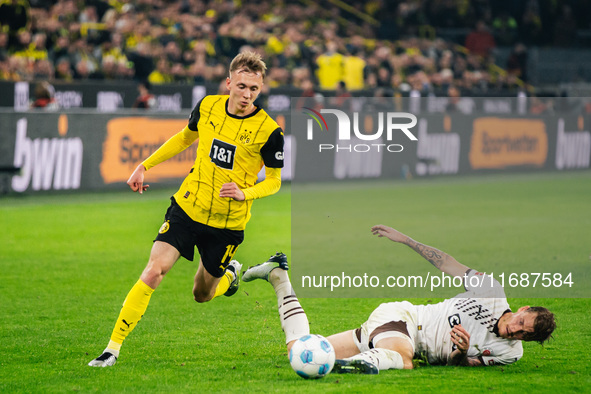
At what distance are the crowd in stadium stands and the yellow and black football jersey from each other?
12257mm

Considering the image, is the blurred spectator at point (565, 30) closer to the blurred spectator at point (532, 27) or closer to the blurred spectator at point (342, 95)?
the blurred spectator at point (532, 27)

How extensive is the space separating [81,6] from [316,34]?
8019 mm

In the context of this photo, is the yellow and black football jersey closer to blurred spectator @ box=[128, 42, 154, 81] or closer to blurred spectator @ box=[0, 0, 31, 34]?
blurred spectator @ box=[0, 0, 31, 34]

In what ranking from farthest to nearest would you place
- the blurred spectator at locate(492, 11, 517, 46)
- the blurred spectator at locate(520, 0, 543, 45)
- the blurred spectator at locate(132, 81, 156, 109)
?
the blurred spectator at locate(520, 0, 543, 45), the blurred spectator at locate(492, 11, 517, 46), the blurred spectator at locate(132, 81, 156, 109)

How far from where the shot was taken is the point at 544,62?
100ft

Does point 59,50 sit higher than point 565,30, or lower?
lower

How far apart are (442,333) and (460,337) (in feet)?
0.84

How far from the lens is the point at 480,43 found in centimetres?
3081

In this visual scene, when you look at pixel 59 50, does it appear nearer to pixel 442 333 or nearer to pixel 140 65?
pixel 140 65

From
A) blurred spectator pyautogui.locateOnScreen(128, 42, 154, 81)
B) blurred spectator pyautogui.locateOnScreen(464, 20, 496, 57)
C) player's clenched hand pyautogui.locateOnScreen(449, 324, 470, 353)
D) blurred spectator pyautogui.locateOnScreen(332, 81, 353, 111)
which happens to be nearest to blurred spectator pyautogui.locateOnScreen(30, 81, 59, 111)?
blurred spectator pyautogui.locateOnScreen(128, 42, 154, 81)

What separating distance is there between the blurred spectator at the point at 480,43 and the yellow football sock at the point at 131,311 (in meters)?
26.4

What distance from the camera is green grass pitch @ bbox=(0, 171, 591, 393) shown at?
5488mm

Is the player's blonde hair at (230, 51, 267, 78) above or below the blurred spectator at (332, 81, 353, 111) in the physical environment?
above

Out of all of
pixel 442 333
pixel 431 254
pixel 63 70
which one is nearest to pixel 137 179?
pixel 431 254
